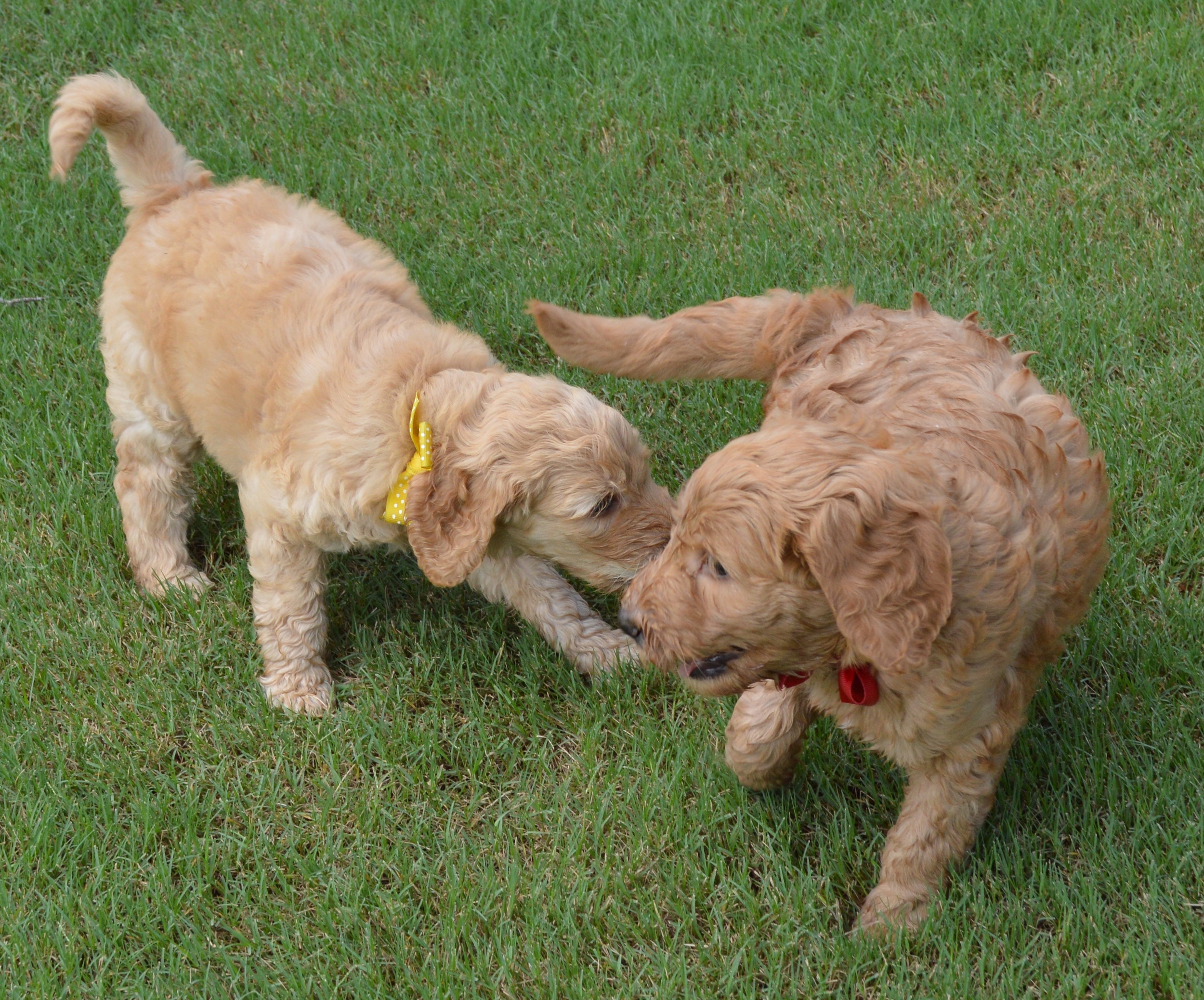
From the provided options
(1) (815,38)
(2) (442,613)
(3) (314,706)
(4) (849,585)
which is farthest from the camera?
(1) (815,38)

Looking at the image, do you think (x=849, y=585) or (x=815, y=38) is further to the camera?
(x=815, y=38)

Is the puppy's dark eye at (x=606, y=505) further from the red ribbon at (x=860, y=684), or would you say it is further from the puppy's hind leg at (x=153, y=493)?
the puppy's hind leg at (x=153, y=493)

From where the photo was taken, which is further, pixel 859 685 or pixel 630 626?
pixel 630 626

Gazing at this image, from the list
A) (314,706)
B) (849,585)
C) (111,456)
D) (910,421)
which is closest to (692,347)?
(910,421)

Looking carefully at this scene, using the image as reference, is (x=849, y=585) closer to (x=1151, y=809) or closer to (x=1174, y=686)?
(x=1151, y=809)

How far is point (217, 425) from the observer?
3.83 meters

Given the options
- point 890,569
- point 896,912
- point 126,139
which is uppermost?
point 890,569

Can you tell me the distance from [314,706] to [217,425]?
3.29ft

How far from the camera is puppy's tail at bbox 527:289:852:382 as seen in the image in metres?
3.10

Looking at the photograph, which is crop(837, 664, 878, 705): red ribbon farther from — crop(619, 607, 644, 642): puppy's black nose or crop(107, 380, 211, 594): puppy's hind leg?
crop(107, 380, 211, 594): puppy's hind leg

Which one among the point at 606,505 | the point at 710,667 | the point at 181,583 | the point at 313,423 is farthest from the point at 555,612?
the point at 181,583

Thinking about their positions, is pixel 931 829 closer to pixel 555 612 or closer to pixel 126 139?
pixel 555 612

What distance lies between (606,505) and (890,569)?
48.0 inches

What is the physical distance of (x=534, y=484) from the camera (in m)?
3.26
